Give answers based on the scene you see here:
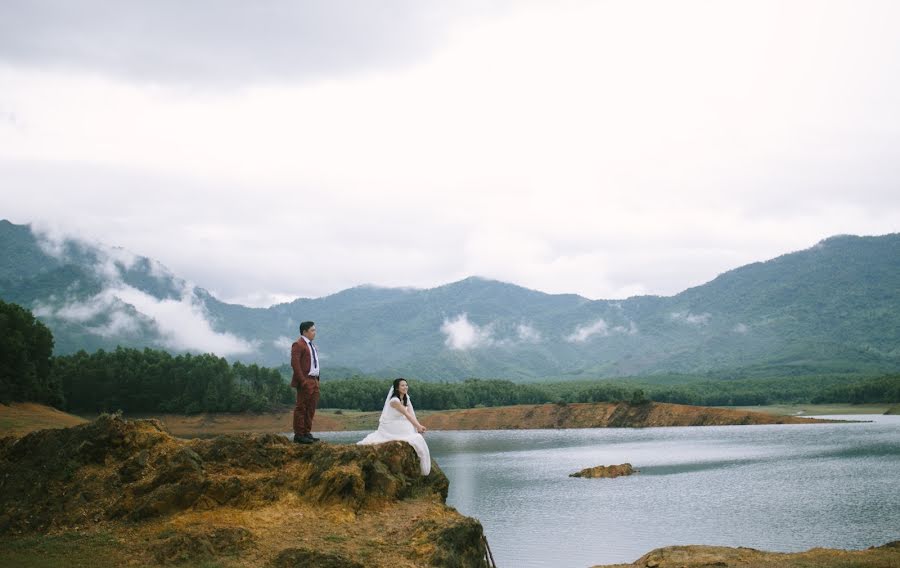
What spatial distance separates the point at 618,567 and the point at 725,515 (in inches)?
600

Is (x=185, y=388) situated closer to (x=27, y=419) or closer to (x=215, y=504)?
(x=27, y=419)

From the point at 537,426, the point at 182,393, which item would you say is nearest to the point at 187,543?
the point at 182,393

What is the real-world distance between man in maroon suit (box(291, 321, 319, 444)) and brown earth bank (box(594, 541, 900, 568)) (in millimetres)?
12098

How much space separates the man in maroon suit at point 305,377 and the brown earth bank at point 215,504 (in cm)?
59

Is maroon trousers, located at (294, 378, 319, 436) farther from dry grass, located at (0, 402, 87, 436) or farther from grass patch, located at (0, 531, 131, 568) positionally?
dry grass, located at (0, 402, 87, 436)

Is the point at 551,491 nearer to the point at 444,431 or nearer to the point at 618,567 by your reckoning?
the point at 618,567

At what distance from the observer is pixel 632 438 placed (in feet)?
356

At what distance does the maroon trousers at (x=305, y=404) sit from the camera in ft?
62.6

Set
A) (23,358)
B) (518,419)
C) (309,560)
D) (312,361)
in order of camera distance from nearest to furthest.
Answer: (309,560)
(312,361)
(23,358)
(518,419)

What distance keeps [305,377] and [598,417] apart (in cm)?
13458

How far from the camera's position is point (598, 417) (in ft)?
485

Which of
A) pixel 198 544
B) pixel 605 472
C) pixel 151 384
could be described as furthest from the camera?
pixel 151 384

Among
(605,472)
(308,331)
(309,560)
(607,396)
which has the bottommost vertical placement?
(605,472)

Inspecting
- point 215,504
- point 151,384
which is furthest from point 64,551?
point 151,384
